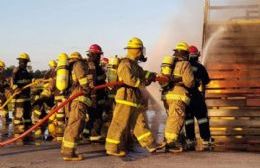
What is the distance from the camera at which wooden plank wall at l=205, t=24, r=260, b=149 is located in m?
12.1

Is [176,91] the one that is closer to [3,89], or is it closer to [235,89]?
[235,89]

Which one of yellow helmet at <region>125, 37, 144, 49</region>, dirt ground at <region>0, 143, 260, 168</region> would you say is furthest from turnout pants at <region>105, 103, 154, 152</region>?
yellow helmet at <region>125, 37, 144, 49</region>

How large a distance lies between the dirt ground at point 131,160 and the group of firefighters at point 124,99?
0.26m

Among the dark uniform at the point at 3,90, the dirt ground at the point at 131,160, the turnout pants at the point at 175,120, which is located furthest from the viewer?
the dark uniform at the point at 3,90

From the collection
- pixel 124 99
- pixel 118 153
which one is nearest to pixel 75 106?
pixel 124 99

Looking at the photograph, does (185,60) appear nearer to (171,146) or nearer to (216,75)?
(171,146)

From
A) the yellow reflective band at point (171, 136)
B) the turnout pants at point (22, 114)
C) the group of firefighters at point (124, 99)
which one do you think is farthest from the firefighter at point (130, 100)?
the turnout pants at point (22, 114)

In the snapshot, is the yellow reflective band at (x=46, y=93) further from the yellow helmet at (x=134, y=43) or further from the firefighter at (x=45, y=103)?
the yellow helmet at (x=134, y=43)

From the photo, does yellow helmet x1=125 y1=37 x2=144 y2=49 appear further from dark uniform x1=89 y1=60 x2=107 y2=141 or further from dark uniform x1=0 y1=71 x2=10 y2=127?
dark uniform x1=0 y1=71 x2=10 y2=127

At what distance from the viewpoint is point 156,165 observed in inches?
311

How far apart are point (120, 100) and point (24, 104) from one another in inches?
139

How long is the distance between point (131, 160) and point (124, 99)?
1.01 meters

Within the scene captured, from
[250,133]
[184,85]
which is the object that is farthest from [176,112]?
[250,133]

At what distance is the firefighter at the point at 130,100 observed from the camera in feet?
27.8
